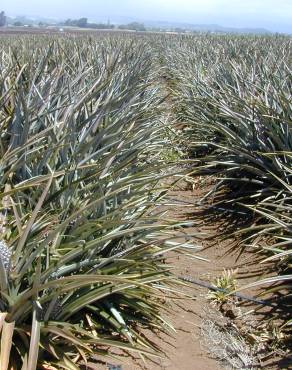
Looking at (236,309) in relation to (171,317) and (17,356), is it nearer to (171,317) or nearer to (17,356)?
(171,317)

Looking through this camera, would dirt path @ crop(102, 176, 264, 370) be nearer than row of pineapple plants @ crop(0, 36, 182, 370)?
No

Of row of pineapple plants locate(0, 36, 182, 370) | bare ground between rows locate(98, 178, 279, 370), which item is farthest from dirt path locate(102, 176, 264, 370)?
Answer: row of pineapple plants locate(0, 36, 182, 370)

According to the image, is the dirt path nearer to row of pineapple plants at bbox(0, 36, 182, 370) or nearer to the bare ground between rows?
the bare ground between rows

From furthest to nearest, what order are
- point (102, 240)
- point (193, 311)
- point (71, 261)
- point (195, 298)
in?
1. point (193, 311)
2. point (195, 298)
3. point (71, 261)
4. point (102, 240)

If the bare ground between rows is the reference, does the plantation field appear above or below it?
above

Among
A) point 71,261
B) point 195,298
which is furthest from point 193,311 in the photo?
point 71,261

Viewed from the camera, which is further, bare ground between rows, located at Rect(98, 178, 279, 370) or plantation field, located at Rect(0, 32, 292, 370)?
bare ground between rows, located at Rect(98, 178, 279, 370)

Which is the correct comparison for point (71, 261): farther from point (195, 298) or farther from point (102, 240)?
point (195, 298)

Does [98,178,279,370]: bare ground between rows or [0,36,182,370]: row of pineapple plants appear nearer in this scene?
[0,36,182,370]: row of pineapple plants

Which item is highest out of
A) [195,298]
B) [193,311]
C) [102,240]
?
[102,240]

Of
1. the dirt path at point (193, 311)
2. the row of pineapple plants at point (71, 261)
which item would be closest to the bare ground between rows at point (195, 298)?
the dirt path at point (193, 311)

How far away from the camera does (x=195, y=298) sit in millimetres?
2836

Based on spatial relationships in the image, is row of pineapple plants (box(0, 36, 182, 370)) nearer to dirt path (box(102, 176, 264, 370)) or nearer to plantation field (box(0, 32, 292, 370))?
plantation field (box(0, 32, 292, 370))

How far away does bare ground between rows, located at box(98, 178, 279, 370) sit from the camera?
261 cm
